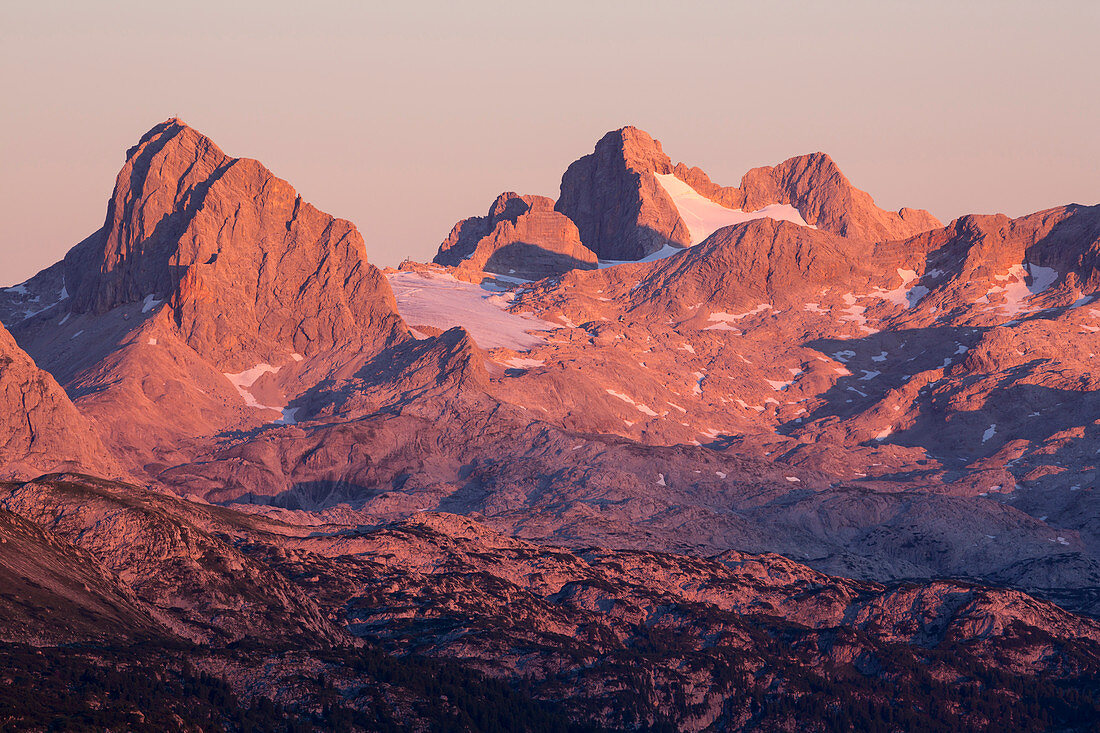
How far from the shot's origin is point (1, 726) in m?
160

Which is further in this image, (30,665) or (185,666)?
(185,666)

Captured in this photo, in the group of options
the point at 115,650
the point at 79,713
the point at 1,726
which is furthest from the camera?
the point at 115,650

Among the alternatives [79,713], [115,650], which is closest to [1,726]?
[79,713]

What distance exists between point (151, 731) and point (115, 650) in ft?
76.7

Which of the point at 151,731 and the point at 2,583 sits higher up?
the point at 2,583

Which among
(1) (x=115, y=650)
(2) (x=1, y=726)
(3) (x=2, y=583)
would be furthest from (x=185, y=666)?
(2) (x=1, y=726)

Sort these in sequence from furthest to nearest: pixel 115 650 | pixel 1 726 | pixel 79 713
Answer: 1. pixel 115 650
2. pixel 79 713
3. pixel 1 726

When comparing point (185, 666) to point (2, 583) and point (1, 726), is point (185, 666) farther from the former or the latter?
point (1, 726)

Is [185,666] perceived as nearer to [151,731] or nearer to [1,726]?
[151,731]

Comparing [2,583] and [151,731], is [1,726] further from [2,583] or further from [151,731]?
[2,583]

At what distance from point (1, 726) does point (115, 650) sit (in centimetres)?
3359

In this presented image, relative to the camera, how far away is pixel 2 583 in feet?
645

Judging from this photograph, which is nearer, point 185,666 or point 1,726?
point 1,726

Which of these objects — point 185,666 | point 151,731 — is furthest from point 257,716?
point 151,731
